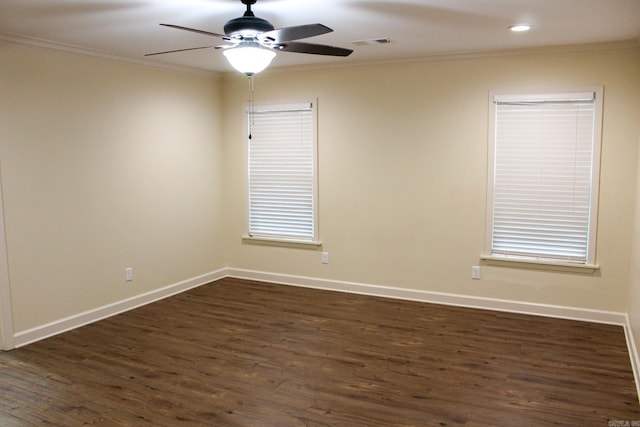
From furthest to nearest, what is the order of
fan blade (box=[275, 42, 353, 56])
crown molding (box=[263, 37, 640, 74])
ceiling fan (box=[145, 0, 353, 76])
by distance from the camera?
crown molding (box=[263, 37, 640, 74])
fan blade (box=[275, 42, 353, 56])
ceiling fan (box=[145, 0, 353, 76])

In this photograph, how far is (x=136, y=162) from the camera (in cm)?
506

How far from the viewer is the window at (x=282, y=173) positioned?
570 centimetres

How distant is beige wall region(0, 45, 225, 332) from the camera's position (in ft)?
13.3

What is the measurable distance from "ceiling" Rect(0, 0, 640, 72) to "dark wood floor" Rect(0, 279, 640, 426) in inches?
95.8

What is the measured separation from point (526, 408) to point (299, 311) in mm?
2391

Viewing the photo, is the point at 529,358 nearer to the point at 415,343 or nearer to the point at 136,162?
the point at 415,343

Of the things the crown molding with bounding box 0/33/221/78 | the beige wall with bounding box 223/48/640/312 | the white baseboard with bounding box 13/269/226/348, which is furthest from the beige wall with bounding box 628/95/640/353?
Result: the crown molding with bounding box 0/33/221/78

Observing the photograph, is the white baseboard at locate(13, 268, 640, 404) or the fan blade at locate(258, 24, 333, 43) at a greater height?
the fan blade at locate(258, 24, 333, 43)

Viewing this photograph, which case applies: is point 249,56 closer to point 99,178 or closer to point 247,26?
point 247,26

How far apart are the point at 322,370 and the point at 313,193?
2458mm

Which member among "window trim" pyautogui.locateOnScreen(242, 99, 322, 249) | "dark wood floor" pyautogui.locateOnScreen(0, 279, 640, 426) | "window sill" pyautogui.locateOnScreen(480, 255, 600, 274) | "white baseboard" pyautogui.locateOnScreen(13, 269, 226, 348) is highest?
"window trim" pyautogui.locateOnScreen(242, 99, 322, 249)

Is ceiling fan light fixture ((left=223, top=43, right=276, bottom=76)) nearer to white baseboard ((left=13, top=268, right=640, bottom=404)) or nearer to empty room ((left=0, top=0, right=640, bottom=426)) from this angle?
empty room ((left=0, top=0, right=640, bottom=426))

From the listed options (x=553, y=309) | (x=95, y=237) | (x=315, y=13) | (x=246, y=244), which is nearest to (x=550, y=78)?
(x=553, y=309)

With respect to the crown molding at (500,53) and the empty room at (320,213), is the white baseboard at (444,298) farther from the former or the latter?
the crown molding at (500,53)
